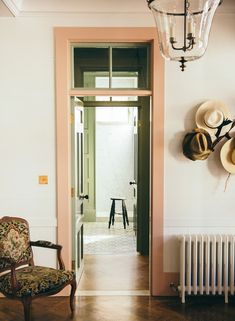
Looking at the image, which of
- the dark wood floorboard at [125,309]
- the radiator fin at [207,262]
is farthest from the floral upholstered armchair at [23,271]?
the radiator fin at [207,262]

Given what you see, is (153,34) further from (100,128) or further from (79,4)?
(100,128)

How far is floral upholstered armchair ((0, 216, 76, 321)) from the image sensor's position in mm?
3213

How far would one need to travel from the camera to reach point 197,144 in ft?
12.3

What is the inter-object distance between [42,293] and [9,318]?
54 cm

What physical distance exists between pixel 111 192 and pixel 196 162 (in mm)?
4454

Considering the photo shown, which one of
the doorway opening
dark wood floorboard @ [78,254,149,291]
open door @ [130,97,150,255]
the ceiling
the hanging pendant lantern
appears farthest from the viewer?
open door @ [130,97,150,255]

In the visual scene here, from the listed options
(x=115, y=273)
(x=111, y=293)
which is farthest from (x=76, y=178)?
(x=115, y=273)

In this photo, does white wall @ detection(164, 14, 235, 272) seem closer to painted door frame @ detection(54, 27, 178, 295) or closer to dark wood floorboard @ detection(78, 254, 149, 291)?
painted door frame @ detection(54, 27, 178, 295)

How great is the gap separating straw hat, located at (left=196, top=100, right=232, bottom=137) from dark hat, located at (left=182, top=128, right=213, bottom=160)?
0.27ft

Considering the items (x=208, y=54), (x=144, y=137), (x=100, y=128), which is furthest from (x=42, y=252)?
(x=100, y=128)

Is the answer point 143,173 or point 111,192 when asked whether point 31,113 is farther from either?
point 111,192

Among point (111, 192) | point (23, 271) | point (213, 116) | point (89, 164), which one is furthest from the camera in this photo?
point (111, 192)

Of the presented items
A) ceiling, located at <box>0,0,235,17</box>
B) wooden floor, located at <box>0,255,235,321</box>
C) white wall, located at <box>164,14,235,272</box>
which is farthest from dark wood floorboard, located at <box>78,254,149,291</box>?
ceiling, located at <box>0,0,235,17</box>

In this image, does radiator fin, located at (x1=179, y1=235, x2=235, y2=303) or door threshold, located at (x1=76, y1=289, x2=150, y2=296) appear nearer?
radiator fin, located at (x1=179, y1=235, x2=235, y2=303)
